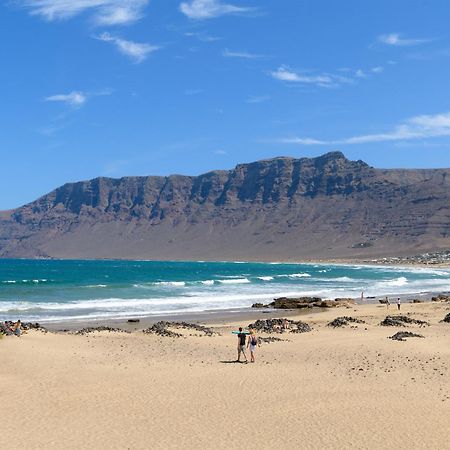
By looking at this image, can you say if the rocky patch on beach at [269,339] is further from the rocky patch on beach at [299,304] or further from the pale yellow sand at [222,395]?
the rocky patch on beach at [299,304]

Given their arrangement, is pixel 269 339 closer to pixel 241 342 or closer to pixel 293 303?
pixel 241 342

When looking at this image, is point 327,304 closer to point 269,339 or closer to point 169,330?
point 169,330

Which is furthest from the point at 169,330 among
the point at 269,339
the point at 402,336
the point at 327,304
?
the point at 327,304

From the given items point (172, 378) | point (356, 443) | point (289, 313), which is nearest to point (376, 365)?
point (172, 378)

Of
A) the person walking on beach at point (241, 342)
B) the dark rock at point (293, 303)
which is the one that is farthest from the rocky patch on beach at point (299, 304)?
the person walking on beach at point (241, 342)

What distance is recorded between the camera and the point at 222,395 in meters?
15.5

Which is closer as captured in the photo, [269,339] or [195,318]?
[269,339]

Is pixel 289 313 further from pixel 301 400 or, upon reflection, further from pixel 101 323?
pixel 301 400

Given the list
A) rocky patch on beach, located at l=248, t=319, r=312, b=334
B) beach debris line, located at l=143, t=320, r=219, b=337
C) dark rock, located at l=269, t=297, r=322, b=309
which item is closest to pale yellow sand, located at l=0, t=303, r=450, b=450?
beach debris line, located at l=143, t=320, r=219, b=337

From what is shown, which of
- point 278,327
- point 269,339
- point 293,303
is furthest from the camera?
point 293,303

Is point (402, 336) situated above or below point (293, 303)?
above

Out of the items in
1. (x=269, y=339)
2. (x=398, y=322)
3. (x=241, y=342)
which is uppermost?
(x=241, y=342)

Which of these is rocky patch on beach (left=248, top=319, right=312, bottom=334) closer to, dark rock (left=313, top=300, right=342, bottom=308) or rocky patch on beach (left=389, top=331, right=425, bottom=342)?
rocky patch on beach (left=389, top=331, right=425, bottom=342)

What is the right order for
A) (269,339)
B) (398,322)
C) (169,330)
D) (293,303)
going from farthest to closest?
(293,303), (398,322), (169,330), (269,339)
